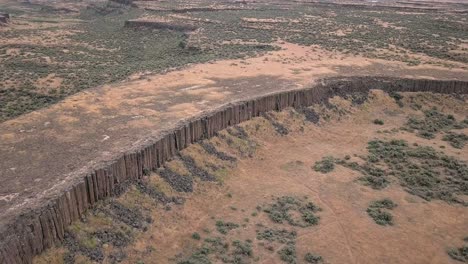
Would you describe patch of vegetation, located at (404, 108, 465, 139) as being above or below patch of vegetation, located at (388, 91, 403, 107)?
below

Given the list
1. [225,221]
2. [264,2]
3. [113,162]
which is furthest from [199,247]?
[264,2]

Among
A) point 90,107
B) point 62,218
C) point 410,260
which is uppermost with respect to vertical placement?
point 90,107

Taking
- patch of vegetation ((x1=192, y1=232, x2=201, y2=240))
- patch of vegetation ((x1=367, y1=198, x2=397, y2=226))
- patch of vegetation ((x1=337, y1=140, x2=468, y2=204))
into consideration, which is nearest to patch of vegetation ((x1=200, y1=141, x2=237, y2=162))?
patch of vegetation ((x1=192, y1=232, x2=201, y2=240))

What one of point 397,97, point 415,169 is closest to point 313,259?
point 415,169

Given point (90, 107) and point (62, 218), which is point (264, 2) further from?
point (62, 218)

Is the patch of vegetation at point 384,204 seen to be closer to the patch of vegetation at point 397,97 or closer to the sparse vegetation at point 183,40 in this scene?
the sparse vegetation at point 183,40

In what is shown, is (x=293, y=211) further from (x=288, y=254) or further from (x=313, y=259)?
(x=313, y=259)

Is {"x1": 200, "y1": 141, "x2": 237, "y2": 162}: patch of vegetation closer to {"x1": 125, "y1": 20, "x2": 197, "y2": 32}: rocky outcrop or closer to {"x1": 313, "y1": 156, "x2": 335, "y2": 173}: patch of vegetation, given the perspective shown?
{"x1": 313, "y1": 156, "x2": 335, "y2": 173}: patch of vegetation
